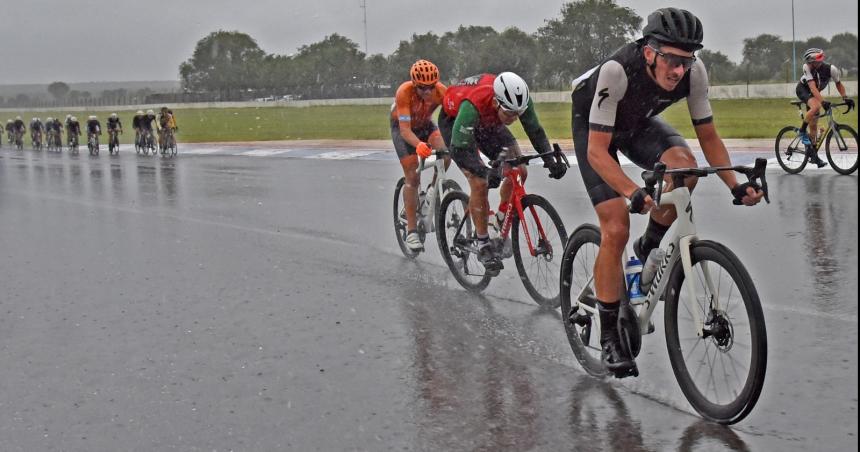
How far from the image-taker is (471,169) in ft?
25.9

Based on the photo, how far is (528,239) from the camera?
7660mm

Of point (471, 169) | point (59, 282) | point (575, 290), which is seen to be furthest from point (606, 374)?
point (59, 282)

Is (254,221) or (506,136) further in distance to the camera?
(254,221)

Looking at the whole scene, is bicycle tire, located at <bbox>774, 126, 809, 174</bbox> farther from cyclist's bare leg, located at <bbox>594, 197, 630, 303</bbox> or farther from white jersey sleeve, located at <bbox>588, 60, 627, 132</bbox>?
white jersey sleeve, located at <bbox>588, 60, 627, 132</bbox>

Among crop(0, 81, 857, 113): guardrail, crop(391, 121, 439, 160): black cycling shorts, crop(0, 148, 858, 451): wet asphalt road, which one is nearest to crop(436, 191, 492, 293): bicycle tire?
crop(0, 148, 858, 451): wet asphalt road

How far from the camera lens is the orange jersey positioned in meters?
9.45

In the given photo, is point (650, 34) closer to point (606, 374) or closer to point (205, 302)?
point (606, 374)

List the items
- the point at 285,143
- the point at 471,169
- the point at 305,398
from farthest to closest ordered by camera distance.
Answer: the point at 285,143 < the point at 471,169 < the point at 305,398

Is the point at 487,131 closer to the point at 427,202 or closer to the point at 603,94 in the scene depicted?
the point at 427,202

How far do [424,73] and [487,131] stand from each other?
1.52 metres

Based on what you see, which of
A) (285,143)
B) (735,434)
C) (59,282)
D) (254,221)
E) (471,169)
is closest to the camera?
(735,434)

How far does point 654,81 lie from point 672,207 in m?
0.60

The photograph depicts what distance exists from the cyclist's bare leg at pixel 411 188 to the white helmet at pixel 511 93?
9.10 feet

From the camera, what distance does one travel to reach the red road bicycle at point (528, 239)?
7.44 metres
